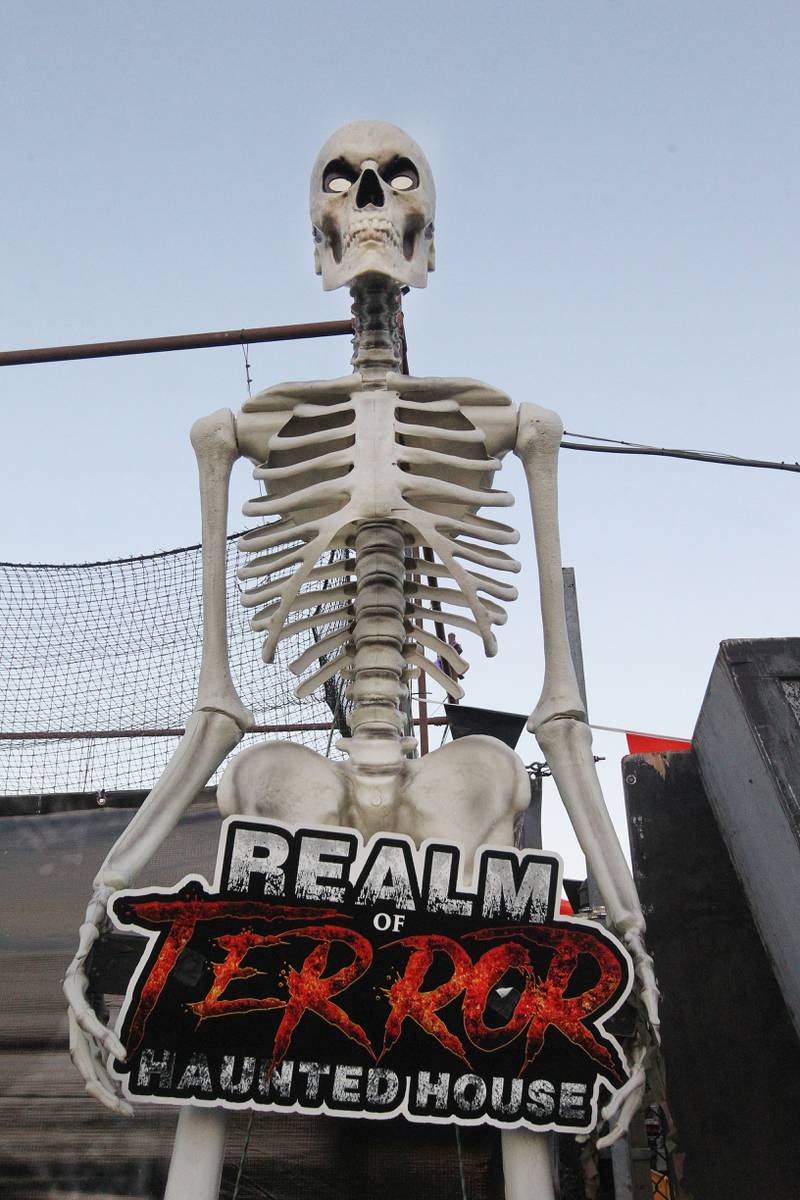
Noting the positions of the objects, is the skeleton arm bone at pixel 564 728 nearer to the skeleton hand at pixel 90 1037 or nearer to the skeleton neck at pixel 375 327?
the skeleton neck at pixel 375 327

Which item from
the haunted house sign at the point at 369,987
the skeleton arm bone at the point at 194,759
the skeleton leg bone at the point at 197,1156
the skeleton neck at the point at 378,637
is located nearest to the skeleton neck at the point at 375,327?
the skeleton neck at the point at 378,637

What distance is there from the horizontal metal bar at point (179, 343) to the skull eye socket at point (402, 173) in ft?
5.75

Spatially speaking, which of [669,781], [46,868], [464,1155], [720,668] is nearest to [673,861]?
[669,781]

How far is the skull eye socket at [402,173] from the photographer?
3502mm

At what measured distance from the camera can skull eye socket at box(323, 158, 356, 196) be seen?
351cm

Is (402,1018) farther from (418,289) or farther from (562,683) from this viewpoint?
(418,289)

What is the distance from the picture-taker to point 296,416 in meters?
3.26

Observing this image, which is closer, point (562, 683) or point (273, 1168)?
point (562, 683)

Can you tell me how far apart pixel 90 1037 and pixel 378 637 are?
123 centimetres

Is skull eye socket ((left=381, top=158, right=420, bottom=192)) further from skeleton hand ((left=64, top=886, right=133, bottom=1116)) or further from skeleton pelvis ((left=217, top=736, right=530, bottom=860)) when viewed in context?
skeleton hand ((left=64, top=886, right=133, bottom=1116))

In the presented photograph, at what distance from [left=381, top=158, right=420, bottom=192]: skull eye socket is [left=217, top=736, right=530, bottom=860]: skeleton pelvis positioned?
1.85m

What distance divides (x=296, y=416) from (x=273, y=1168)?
2.36m

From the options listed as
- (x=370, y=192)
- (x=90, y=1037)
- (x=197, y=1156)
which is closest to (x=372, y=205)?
(x=370, y=192)

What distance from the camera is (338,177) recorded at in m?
3.52
